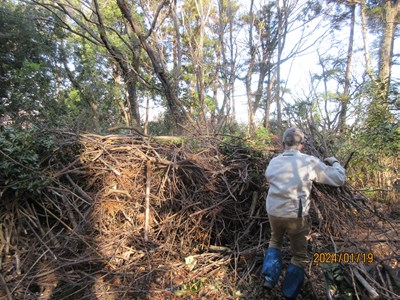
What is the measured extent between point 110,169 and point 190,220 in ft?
4.62

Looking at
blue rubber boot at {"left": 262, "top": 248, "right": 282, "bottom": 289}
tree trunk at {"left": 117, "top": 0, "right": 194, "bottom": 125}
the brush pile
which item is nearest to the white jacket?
blue rubber boot at {"left": 262, "top": 248, "right": 282, "bottom": 289}

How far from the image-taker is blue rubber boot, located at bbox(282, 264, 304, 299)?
9.21 ft

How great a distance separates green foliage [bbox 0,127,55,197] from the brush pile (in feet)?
0.49

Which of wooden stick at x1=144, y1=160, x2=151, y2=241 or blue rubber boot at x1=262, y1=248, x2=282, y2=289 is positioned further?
wooden stick at x1=144, y1=160, x2=151, y2=241

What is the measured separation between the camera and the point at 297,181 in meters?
2.88

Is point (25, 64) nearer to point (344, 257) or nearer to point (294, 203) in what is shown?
point (294, 203)

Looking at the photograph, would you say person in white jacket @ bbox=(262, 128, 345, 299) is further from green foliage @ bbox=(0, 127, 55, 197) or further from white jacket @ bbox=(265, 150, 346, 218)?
green foliage @ bbox=(0, 127, 55, 197)

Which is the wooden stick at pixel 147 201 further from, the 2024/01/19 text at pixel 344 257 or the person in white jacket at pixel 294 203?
the 2024/01/19 text at pixel 344 257

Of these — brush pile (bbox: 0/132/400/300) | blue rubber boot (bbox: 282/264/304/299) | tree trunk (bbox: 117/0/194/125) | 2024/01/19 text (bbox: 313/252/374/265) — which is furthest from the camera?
tree trunk (bbox: 117/0/194/125)

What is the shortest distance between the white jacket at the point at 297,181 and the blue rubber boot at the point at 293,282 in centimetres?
58

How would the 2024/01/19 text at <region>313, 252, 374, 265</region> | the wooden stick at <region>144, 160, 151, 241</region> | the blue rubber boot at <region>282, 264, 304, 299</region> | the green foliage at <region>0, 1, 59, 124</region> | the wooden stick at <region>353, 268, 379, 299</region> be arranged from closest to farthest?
the wooden stick at <region>353, 268, 379, 299</region> < the blue rubber boot at <region>282, 264, 304, 299</region> < the 2024/01/19 text at <region>313, 252, 374, 265</region> < the wooden stick at <region>144, 160, 151, 241</region> < the green foliage at <region>0, 1, 59, 124</region>

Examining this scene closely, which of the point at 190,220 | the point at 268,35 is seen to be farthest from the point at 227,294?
the point at 268,35

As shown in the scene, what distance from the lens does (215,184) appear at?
166 inches

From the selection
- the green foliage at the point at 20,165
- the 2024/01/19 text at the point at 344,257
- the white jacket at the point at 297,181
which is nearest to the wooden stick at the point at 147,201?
the green foliage at the point at 20,165
